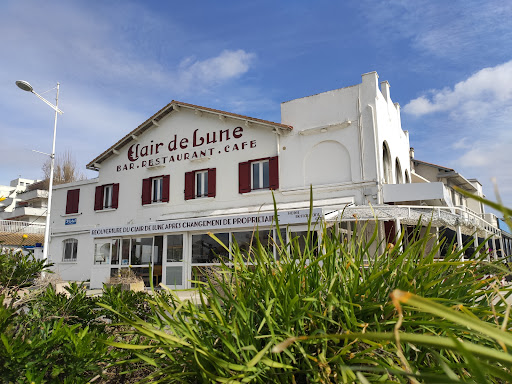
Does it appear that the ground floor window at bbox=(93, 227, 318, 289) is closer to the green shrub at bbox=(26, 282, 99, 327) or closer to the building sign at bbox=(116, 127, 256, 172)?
the building sign at bbox=(116, 127, 256, 172)

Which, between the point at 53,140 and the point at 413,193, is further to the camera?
the point at 53,140

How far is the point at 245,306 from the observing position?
1638 mm

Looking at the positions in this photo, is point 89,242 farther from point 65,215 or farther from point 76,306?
point 76,306

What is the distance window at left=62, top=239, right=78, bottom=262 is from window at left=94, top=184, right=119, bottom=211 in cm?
223

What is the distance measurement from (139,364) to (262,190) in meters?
12.7

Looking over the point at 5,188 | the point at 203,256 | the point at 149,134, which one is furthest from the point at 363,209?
the point at 5,188

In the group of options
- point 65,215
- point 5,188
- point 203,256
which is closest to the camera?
point 203,256

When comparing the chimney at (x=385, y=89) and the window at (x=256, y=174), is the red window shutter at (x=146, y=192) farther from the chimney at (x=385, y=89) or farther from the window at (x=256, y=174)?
the chimney at (x=385, y=89)

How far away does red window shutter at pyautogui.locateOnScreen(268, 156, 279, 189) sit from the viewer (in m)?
15.0

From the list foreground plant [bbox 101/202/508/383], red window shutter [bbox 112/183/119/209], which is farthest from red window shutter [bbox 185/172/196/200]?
foreground plant [bbox 101/202/508/383]

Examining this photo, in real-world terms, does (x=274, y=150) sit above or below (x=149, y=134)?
below

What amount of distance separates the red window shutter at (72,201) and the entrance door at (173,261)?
7446 millimetres

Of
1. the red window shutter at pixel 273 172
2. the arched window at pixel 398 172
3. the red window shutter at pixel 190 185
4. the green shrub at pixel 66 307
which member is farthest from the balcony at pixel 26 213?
the green shrub at pixel 66 307

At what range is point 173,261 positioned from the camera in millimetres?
15688
